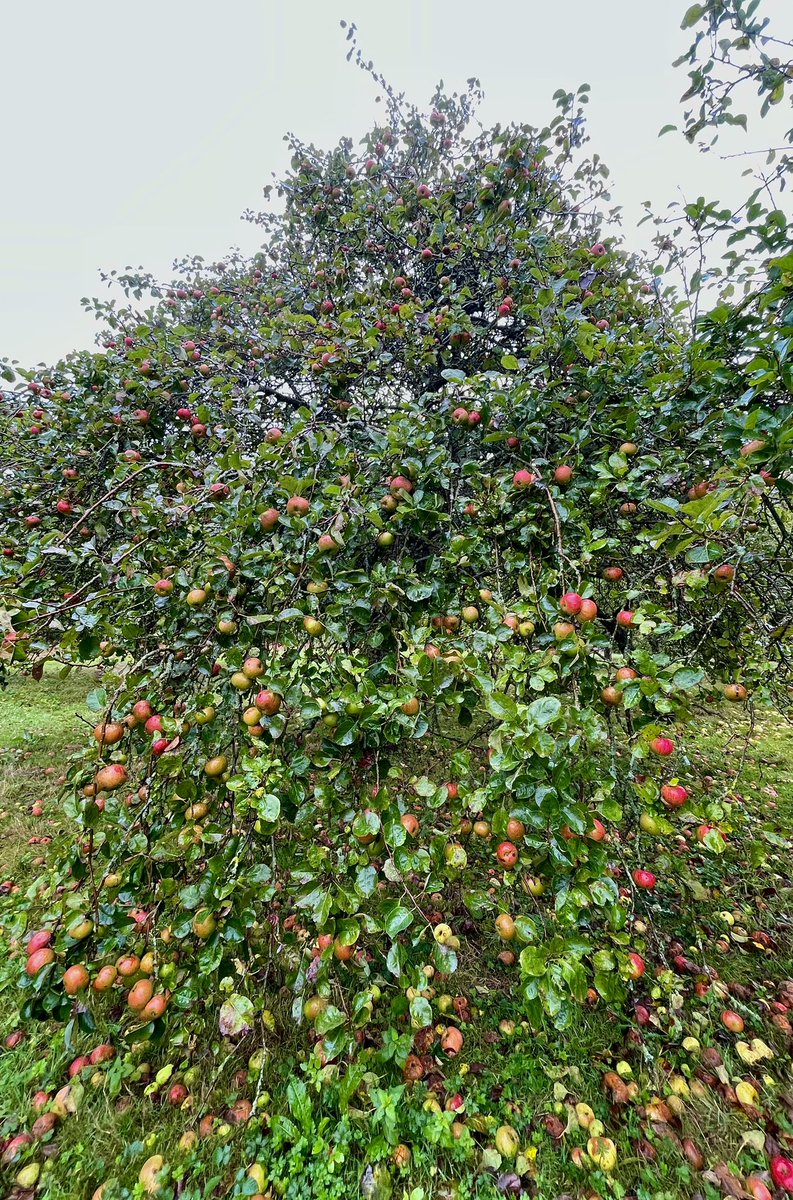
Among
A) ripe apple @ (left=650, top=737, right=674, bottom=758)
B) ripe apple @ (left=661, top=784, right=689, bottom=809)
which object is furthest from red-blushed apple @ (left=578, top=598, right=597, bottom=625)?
ripe apple @ (left=661, top=784, right=689, bottom=809)

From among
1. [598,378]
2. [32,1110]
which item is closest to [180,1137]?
[32,1110]

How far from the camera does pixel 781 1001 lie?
1849 millimetres

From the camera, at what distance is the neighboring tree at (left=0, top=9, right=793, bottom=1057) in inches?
45.2

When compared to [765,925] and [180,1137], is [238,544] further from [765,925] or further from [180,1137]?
[765,925]

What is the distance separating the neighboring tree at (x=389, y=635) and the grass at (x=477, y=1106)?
0.77 ft

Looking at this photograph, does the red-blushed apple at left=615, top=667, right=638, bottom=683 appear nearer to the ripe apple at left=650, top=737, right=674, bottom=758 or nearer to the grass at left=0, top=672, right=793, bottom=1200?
the ripe apple at left=650, top=737, right=674, bottom=758

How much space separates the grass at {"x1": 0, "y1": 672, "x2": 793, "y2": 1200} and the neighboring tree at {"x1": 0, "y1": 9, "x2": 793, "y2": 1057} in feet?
0.77

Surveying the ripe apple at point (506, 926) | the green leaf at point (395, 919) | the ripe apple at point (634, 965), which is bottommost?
the ripe apple at point (634, 965)

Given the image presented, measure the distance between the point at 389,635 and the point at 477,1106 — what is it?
63.7 inches

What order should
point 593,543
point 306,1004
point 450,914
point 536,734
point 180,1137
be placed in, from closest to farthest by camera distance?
1. point 536,734
2. point 306,1004
3. point 593,543
4. point 180,1137
5. point 450,914

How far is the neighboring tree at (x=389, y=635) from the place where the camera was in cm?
115

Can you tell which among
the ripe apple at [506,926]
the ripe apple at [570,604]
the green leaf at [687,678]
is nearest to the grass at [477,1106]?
the green leaf at [687,678]

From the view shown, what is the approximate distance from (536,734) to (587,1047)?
1657 millimetres

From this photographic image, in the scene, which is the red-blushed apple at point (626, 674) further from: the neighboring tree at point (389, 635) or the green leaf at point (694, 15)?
the green leaf at point (694, 15)
